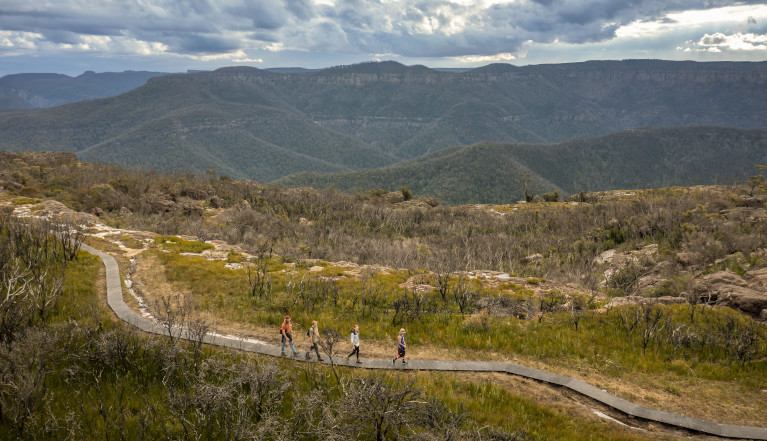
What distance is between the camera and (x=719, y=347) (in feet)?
48.1

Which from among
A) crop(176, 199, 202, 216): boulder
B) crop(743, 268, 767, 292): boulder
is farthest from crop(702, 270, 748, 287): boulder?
crop(176, 199, 202, 216): boulder

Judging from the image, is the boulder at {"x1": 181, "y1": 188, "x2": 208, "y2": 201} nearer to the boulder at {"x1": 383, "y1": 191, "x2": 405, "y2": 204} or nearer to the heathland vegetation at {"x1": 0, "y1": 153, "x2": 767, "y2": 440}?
the heathland vegetation at {"x1": 0, "y1": 153, "x2": 767, "y2": 440}

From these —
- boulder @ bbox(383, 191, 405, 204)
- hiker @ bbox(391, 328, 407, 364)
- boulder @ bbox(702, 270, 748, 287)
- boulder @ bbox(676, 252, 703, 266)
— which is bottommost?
boulder @ bbox(383, 191, 405, 204)

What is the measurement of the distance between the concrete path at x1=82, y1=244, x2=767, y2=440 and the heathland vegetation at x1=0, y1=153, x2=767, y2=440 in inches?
25.7

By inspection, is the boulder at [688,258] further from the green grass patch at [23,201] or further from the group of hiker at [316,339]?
the green grass patch at [23,201]

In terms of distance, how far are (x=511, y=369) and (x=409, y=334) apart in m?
4.42

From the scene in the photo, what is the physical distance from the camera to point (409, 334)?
16578mm

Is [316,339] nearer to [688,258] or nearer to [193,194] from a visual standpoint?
[688,258]

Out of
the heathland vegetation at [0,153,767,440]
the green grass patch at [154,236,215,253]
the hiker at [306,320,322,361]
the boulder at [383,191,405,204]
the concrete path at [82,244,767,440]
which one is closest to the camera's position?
the heathland vegetation at [0,153,767,440]

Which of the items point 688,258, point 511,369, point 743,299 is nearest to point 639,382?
point 511,369

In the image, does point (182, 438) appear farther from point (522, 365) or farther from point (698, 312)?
point (698, 312)

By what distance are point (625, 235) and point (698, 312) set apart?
21981mm

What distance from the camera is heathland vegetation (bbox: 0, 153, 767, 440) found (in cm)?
1009

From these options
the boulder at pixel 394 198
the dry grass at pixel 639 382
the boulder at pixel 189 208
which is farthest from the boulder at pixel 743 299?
the boulder at pixel 394 198
